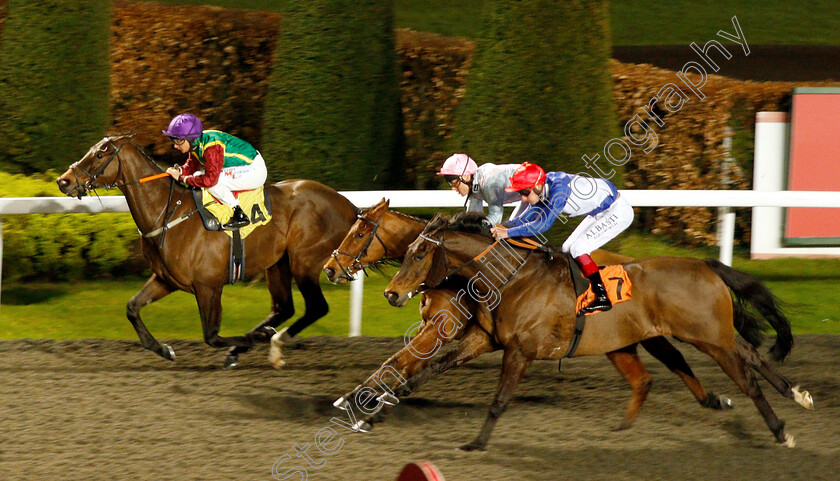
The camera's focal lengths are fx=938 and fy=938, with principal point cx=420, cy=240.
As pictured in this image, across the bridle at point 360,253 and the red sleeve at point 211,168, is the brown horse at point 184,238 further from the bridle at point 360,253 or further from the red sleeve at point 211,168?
the bridle at point 360,253

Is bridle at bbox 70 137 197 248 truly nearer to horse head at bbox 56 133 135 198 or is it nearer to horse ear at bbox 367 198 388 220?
horse head at bbox 56 133 135 198

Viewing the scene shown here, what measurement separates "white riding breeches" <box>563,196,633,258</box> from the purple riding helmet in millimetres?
2196

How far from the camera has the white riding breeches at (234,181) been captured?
5.38 m

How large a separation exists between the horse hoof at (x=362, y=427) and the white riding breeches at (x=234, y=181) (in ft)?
5.47

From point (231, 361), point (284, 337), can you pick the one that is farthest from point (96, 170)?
point (284, 337)

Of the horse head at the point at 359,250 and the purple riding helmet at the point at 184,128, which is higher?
the purple riding helmet at the point at 184,128

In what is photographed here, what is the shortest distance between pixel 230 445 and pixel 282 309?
1761 mm

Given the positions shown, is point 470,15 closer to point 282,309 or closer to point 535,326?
point 282,309

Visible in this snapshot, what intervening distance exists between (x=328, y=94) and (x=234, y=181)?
206 cm

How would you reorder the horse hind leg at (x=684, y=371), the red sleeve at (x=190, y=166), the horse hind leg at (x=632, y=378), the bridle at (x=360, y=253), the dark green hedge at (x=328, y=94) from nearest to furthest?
1. the horse hind leg at (x=632, y=378)
2. the horse hind leg at (x=684, y=371)
3. the bridle at (x=360, y=253)
4. the red sleeve at (x=190, y=166)
5. the dark green hedge at (x=328, y=94)

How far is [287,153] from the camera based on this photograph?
23.9 feet

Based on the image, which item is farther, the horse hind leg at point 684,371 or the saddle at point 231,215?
the saddle at point 231,215

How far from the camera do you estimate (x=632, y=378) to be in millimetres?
4605

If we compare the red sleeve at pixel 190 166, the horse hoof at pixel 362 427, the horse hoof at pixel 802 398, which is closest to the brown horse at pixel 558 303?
the horse hoof at pixel 802 398
